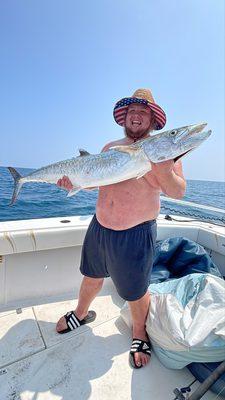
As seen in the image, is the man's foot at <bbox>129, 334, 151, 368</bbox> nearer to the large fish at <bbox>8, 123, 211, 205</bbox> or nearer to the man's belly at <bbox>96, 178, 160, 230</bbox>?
the man's belly at <bbox>96, 178, 160, 230</bbox>

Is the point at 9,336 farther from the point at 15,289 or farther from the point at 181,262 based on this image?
the point at 181,262

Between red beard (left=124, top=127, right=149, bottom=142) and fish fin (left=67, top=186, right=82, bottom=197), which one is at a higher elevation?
red beard (left=124, top=127, right=149, bottom=142)

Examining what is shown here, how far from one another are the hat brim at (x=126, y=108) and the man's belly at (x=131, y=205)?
0.49m

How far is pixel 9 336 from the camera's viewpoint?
77.6 inches

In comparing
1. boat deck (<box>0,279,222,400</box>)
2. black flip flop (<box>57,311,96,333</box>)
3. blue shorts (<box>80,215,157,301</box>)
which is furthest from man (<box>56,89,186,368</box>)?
black flip flop (<box>57,311,96,333</box>)

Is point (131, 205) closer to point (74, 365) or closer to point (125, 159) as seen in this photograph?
point (125, 159)

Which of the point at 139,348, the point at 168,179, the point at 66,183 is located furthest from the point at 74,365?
the point at 168,179

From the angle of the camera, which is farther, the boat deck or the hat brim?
the hat brim

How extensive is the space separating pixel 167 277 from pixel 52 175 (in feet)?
5.07

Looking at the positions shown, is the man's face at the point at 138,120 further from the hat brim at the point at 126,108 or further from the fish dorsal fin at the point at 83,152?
the fish dorsal fin at the point at 83,152

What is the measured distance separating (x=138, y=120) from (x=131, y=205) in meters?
0.64

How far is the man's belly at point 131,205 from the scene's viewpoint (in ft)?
5.85

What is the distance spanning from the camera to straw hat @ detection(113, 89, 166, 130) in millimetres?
1803

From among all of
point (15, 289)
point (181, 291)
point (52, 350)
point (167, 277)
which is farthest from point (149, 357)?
point (15, 289)
